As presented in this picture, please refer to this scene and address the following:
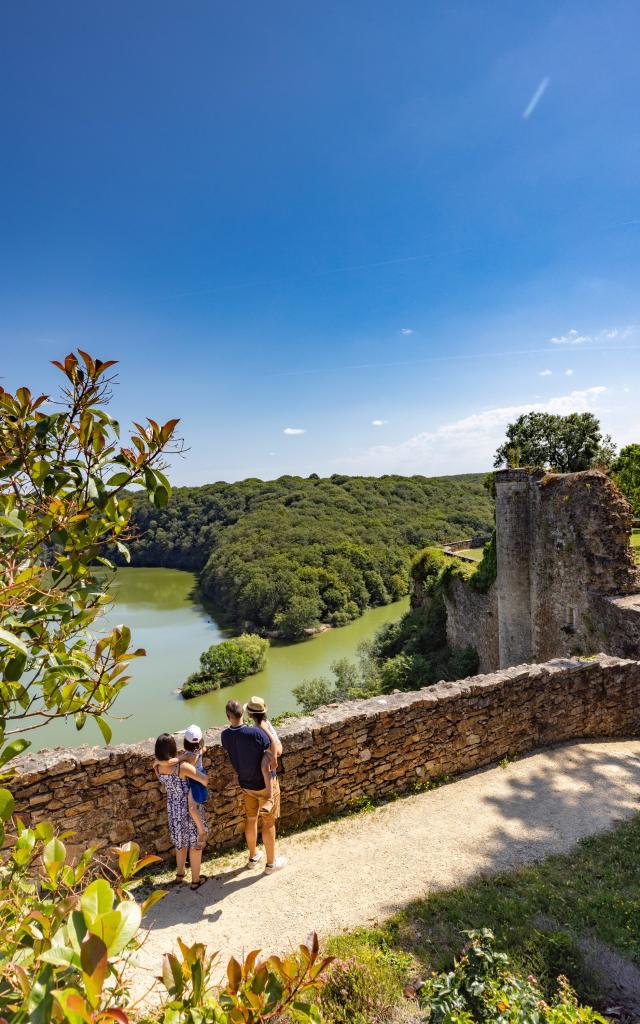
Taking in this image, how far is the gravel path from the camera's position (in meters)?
3.37

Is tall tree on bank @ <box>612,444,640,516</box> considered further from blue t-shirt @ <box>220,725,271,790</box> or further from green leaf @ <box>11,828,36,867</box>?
green leaf @ <box>11,828,36,867</box>

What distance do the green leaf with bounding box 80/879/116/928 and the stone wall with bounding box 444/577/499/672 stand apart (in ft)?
46.5

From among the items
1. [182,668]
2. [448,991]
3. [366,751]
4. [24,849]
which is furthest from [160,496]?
[182,668]

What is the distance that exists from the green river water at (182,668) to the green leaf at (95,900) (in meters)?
11.6

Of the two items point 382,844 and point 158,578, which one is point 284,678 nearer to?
point 382,844

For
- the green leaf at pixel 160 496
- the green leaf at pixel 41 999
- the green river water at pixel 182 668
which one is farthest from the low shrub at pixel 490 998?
the green river water at pixel 182 668

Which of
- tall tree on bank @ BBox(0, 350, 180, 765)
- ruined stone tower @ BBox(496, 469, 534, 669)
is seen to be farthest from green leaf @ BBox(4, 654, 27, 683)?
ruined stone tower @ BBox(496, 469, 534, 669)

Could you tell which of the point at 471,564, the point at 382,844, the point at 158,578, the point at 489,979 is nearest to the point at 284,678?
the point at 471,564

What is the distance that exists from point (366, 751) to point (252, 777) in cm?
131

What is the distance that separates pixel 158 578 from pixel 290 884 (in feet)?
220

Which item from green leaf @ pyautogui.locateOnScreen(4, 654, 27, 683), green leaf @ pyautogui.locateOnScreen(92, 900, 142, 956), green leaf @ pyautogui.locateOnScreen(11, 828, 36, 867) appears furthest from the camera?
green leaf @ pyautogui.locateOnScreen(4, 654, 27, 683)

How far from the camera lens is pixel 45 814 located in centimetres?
373

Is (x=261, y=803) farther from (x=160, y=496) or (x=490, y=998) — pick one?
(x=160, y=496)

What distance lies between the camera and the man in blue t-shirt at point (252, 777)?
384 cm
